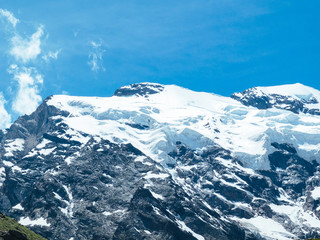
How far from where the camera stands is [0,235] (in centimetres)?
13862

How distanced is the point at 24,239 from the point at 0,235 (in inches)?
247

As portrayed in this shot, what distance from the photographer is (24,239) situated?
143000 mm
